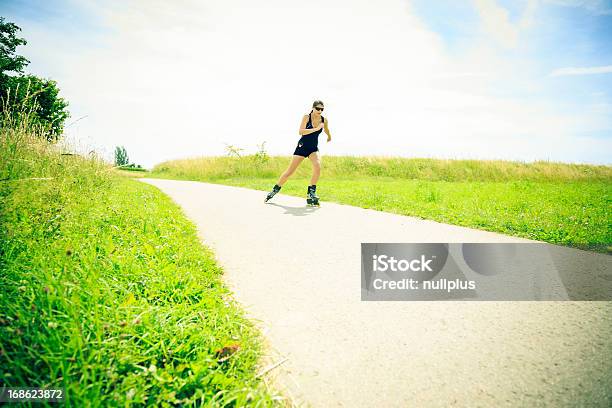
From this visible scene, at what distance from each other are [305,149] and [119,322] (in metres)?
6.10

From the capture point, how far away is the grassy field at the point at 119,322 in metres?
1.38

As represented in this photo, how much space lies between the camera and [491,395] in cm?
152

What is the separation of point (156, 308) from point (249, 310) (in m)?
0.63

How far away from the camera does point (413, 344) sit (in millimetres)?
1913

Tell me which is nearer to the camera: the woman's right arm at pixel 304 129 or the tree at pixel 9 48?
the woman's right arm at pixel 304 129

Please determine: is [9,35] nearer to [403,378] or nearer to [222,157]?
[222,157]

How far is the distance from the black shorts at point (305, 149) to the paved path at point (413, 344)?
4297 mm

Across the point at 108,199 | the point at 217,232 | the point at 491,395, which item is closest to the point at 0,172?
the point at 108,199

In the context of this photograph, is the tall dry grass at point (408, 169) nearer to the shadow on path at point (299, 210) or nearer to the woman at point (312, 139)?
the woman at point (312, 139)

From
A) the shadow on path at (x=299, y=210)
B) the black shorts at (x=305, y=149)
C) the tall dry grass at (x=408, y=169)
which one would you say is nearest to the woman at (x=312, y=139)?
the black shorts at (x=305, y=149)

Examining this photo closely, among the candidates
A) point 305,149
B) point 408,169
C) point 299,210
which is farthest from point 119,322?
point 408,169

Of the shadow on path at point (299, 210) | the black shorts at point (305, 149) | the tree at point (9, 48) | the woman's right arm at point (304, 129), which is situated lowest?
the shadow on path at point (299, 210)

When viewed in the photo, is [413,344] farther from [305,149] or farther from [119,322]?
[305,149]

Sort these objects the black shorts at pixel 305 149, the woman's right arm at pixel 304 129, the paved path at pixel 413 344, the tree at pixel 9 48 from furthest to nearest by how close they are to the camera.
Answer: the tree at pixel 9 48, the black shorts at pixel 305 149, the woman's right arm at pixel 304 129, the paved path at pixel 413 344
